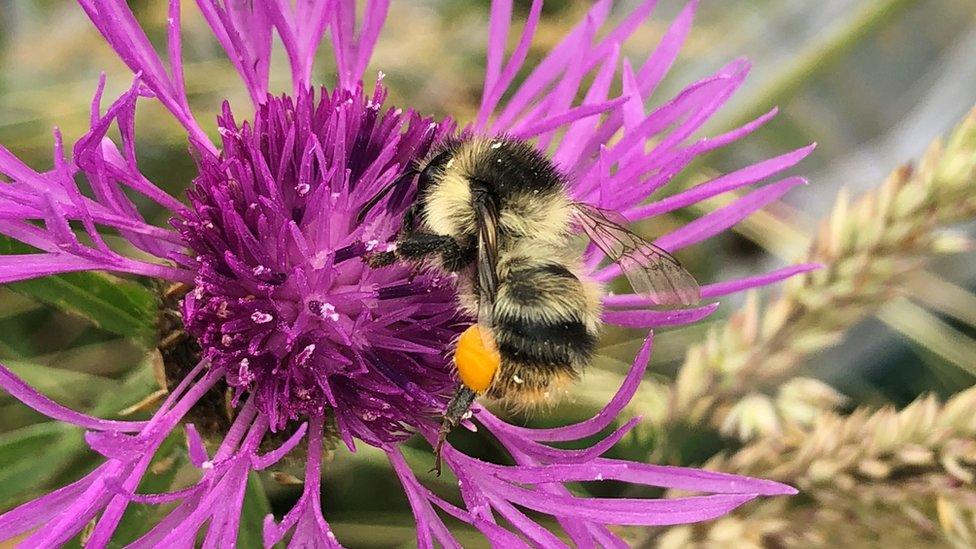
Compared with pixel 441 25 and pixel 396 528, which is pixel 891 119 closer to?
pixel 441 25

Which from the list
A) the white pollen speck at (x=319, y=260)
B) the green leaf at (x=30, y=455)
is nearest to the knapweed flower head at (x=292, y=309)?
the white pollen speck at (x=319, y=260)

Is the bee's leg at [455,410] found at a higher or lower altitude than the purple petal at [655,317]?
lower

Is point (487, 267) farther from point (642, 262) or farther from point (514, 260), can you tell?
point (642, 262)

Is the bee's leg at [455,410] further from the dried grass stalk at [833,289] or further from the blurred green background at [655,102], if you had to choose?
the dried grass stalk at [833,289]

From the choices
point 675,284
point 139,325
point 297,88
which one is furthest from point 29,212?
point 675,284

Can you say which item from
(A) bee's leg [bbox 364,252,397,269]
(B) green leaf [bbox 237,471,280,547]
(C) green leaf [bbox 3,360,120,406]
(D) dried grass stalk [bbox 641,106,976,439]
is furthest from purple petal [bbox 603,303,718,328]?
(C) green leaf [bbox 3,360,120,406]
